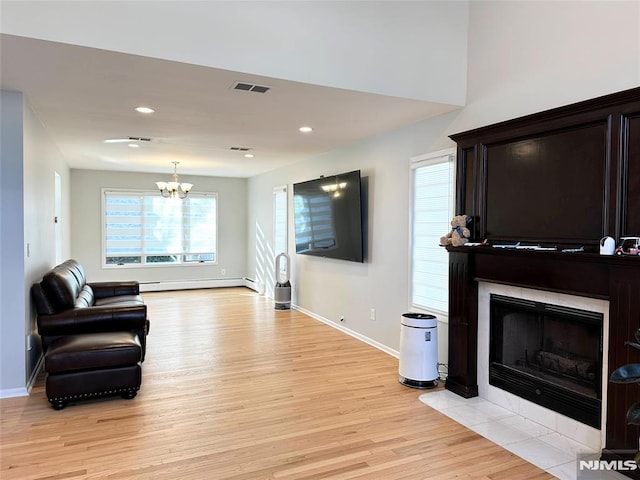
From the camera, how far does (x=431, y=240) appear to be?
13.9 ft

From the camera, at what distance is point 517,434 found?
116 inches

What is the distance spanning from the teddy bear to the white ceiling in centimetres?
A: 105

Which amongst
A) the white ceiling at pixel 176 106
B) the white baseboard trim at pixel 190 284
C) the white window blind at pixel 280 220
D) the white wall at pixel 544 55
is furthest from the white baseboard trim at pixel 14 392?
the white baseboard trim at pixel 190 284

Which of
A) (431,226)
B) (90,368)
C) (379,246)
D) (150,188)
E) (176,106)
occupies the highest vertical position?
(176,106)

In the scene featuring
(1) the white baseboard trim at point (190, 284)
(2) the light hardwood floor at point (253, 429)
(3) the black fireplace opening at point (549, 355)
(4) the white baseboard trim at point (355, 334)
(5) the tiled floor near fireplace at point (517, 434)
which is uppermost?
(3) the black fireplace opening at point (549, 355)

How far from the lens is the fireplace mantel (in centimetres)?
240

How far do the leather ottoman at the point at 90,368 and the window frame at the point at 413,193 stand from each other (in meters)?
2.66

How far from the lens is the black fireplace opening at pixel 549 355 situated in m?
2.77

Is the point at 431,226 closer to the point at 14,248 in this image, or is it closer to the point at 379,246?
the point at 379,246

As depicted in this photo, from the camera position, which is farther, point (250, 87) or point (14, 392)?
point (14, 392)

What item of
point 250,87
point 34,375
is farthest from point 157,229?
point 250,87

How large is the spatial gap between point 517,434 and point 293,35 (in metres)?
3.25

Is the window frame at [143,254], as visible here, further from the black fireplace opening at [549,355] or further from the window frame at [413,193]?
the black fireplace opening at [549,355]

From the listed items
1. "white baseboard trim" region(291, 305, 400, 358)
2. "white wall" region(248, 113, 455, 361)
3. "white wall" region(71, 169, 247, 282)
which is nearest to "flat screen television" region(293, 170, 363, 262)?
"white wall" region(248, 113, 455, 361)
